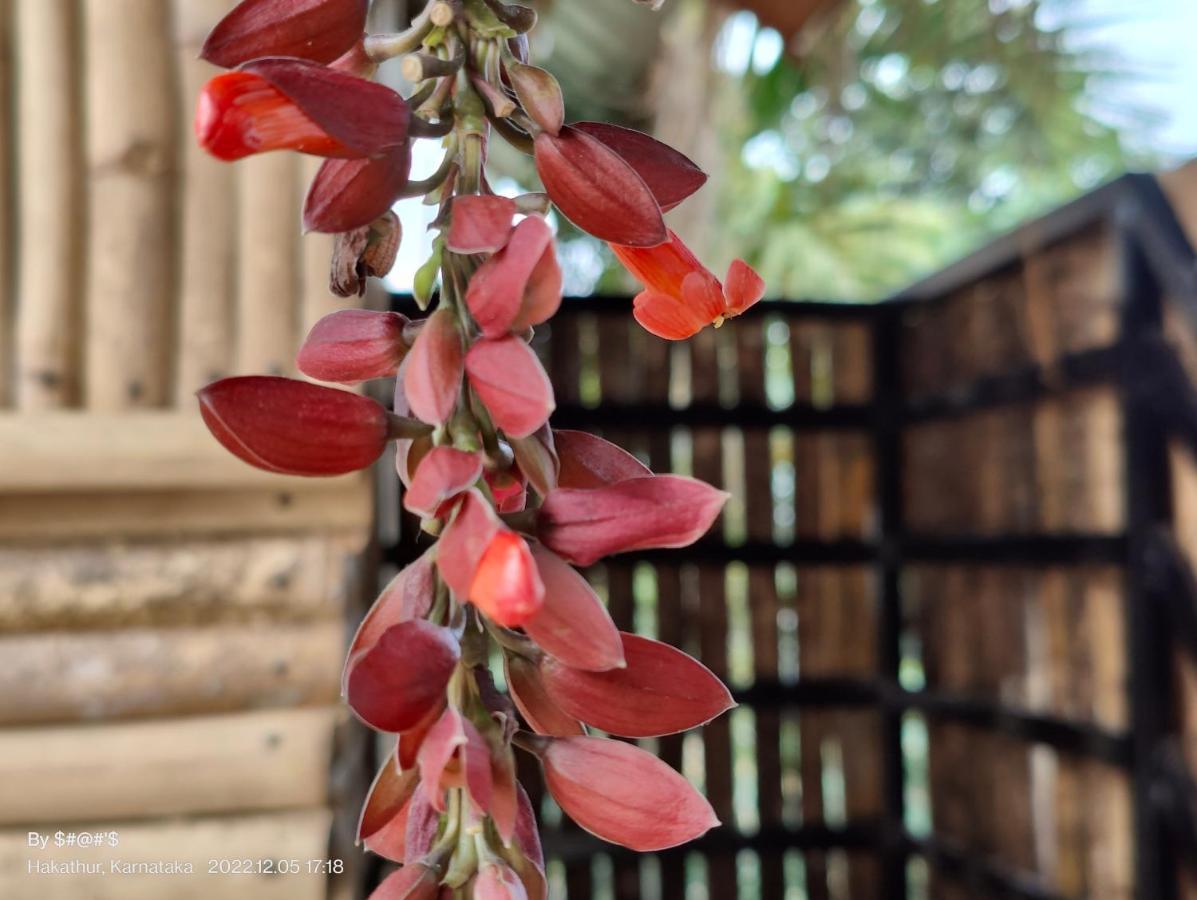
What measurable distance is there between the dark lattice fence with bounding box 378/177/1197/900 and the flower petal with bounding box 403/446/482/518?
1.47 metres

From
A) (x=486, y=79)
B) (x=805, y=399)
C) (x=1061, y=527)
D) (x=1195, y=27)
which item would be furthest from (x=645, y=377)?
(x=1195, y=27)

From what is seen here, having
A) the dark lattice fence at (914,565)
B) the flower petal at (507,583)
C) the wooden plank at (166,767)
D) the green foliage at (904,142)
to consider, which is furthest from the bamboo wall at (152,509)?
the green foliage at (904,142)

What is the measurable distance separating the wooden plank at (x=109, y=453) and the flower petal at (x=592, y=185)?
2.44 ft

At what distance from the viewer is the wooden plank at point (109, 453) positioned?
843 millimetres

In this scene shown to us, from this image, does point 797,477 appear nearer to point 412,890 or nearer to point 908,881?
point 908,881

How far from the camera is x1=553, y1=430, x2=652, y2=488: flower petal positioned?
17 centimetres

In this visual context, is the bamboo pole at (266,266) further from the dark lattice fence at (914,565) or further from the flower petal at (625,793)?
the flower petal at (625,793)

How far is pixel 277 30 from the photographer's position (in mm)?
153

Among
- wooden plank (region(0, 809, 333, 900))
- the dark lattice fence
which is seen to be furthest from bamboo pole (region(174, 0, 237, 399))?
the dark lattice fence

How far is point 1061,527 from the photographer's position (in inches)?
65.3

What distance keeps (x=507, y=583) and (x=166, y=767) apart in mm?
955

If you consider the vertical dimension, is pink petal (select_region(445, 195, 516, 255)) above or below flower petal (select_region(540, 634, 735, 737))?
above

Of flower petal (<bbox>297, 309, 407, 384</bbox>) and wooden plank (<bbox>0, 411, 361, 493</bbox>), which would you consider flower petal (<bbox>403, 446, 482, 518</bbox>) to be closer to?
flower petal (<bbox>297, 309, 407, 384</bbox>)

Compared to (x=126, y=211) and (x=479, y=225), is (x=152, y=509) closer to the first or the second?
(x=126, y=211)
